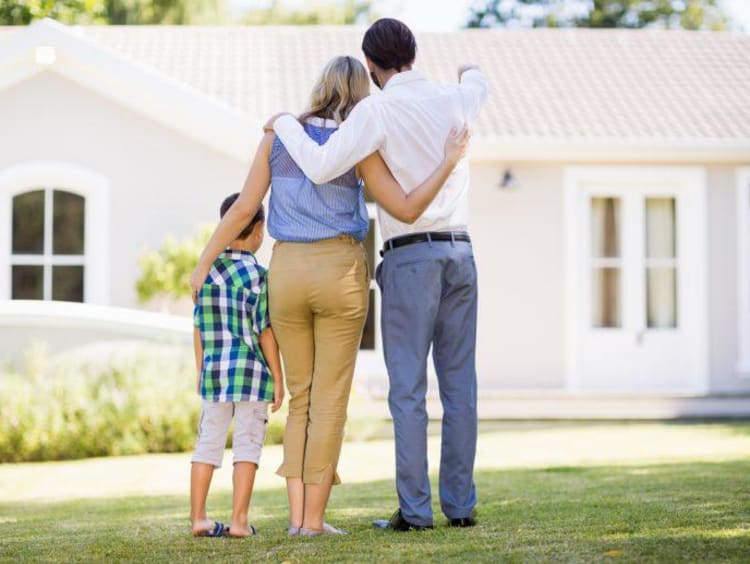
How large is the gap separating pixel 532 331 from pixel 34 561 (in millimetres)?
9170

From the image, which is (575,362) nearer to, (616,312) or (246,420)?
(616,312)

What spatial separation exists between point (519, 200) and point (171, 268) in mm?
3594

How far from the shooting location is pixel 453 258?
16.7 ft

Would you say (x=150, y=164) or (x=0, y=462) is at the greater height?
(x=150, y=164)

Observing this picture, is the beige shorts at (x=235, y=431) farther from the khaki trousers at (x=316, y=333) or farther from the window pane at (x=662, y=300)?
the window pane at (x=662, y=300)

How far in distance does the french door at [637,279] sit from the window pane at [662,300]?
1 centimetres

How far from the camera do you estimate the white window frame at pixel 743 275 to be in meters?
13.4

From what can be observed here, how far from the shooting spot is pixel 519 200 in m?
13.3

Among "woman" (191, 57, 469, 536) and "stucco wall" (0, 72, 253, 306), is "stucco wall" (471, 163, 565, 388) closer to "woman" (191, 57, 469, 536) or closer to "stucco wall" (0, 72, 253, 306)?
"stucco wall" (0, 72, 253, 306)

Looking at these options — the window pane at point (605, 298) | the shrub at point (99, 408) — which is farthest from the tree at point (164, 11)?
the shrub at point (99, 408)

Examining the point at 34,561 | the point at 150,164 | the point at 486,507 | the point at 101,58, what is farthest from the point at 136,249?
the point at 34,561

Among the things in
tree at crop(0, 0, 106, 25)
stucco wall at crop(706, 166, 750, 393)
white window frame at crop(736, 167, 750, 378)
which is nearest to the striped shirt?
tree at crop(0, 0, 106, 25)

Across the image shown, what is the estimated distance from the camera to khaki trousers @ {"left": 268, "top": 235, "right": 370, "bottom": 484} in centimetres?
494

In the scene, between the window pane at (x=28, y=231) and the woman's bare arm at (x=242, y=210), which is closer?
the woman's bare arm at (x=242, y=210)
